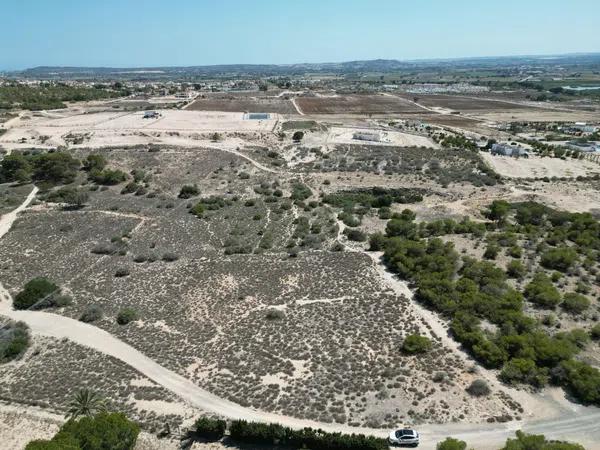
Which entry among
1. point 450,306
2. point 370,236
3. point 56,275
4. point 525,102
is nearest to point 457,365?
point 450,306

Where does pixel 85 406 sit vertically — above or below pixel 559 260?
below

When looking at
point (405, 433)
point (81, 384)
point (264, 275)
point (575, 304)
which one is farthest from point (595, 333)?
point (81, 384)

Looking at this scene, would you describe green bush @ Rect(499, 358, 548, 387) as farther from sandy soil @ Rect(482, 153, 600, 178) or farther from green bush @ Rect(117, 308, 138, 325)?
sandy soil @ Rect(482, 153, 600, 178)

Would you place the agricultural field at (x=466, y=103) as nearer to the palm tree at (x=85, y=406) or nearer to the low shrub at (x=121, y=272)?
the low shrub at (x=121, y=272)

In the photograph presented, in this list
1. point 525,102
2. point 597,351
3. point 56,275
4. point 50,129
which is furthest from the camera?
point 525,102

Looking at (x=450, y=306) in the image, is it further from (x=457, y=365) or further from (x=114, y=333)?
(x=114, y=333)

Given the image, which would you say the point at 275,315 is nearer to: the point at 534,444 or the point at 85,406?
the point at 85,406

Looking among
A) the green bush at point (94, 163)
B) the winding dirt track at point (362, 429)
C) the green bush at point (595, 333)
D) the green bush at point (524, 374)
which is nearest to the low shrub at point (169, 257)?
the winding dirt track at point (362, 429)

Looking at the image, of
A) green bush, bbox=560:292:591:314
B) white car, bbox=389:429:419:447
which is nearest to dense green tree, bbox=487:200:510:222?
green bush, bbox=560:292:591:314
